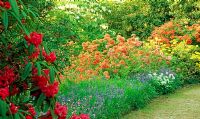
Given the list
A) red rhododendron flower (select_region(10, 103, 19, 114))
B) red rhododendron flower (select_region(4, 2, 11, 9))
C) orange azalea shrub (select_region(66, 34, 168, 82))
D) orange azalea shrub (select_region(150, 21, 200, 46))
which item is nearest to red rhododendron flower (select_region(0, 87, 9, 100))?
red rhododendron flower (select_region(10, 103, 19, 114))

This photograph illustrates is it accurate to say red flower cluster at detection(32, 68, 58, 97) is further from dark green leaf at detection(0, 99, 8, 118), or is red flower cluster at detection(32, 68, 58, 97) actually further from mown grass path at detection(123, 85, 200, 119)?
mown grass path at detection(123, 85, 200, 119)

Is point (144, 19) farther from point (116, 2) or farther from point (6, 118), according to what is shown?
point (6, 118)

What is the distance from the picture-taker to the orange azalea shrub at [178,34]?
46.2 feet

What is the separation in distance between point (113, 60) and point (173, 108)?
2717mm

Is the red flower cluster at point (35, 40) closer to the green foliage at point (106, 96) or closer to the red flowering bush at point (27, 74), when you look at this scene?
the red flowering bush at point (27, 74)

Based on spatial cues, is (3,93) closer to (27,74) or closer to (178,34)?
(27,74)

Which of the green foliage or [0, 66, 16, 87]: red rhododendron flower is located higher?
[0, 66, 16, 87]: red rhododendron flower

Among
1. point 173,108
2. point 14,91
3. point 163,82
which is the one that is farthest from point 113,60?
point 14,91

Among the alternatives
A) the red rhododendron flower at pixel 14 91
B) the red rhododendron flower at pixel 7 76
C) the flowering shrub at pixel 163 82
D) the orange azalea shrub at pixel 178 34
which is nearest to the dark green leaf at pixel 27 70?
the red rhododendron flower at pixel 7 76

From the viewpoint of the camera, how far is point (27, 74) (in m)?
2.69

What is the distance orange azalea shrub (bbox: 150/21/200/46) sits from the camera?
14.1 meters

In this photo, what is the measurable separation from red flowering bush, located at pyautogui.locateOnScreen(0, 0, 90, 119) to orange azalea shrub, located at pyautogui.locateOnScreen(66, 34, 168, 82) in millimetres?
6795

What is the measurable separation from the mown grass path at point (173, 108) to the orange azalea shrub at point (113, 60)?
4.02 feet

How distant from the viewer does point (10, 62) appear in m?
2.92
